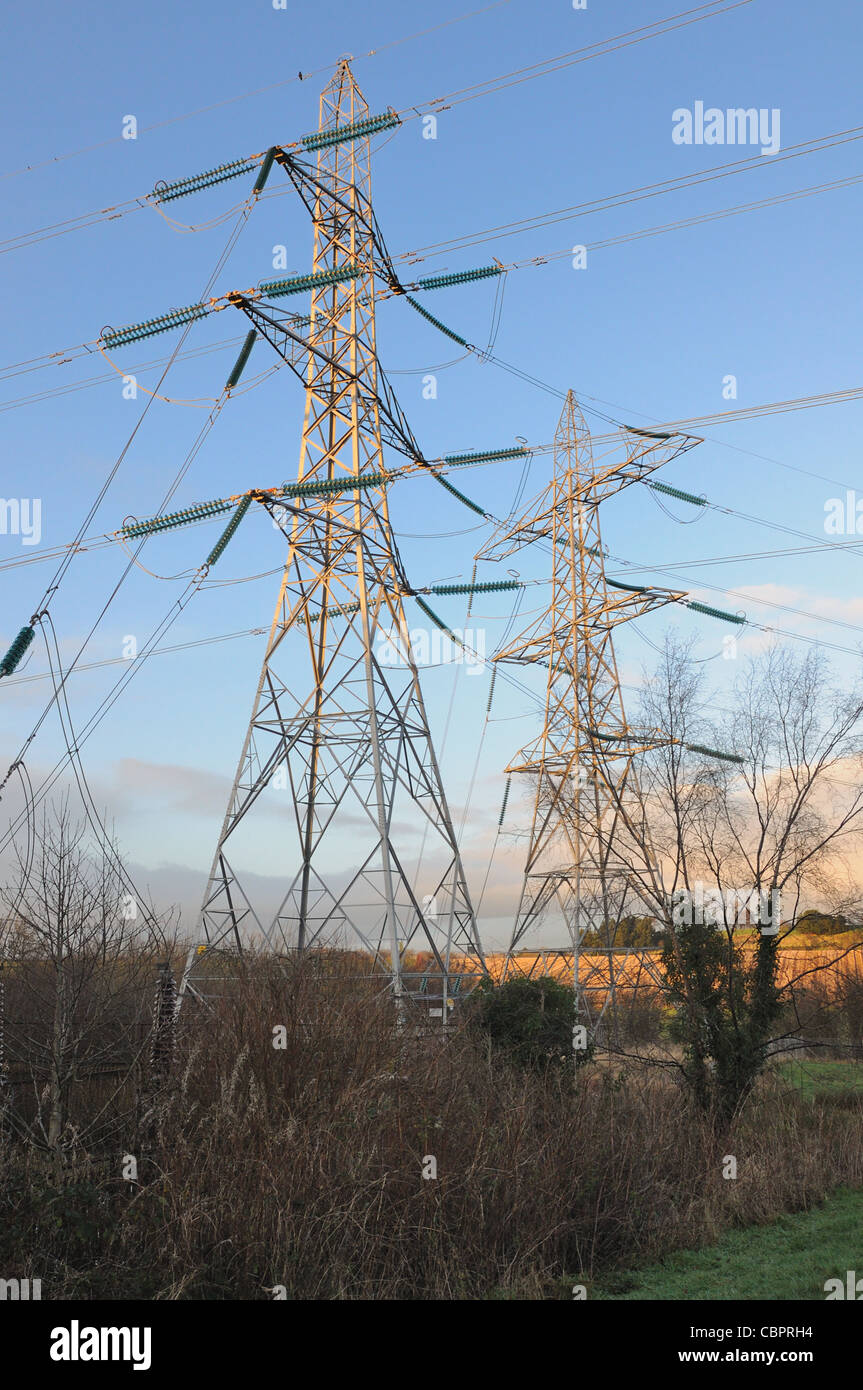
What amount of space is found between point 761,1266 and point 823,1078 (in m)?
16.1

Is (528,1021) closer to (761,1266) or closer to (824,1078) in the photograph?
(761,1266)

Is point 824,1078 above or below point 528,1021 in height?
below

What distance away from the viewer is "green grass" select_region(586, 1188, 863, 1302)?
1099cm

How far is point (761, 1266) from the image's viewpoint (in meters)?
11.8

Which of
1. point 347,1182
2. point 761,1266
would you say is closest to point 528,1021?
point 761,1266

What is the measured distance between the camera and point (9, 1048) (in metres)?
14.3

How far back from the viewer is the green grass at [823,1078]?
23361 mm

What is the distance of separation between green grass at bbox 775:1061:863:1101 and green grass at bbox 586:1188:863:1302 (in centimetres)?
768

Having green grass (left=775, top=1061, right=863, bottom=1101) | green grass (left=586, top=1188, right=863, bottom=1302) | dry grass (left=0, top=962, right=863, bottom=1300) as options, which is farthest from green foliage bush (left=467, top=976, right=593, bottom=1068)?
green grass (left=775, top=1061, right=863, bottom=1101)

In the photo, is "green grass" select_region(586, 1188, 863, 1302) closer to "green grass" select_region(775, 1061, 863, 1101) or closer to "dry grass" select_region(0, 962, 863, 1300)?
"dry grass" select_region(0, 962, 863, 1300)

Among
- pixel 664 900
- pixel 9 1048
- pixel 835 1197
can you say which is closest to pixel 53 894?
pixel 9 1048
